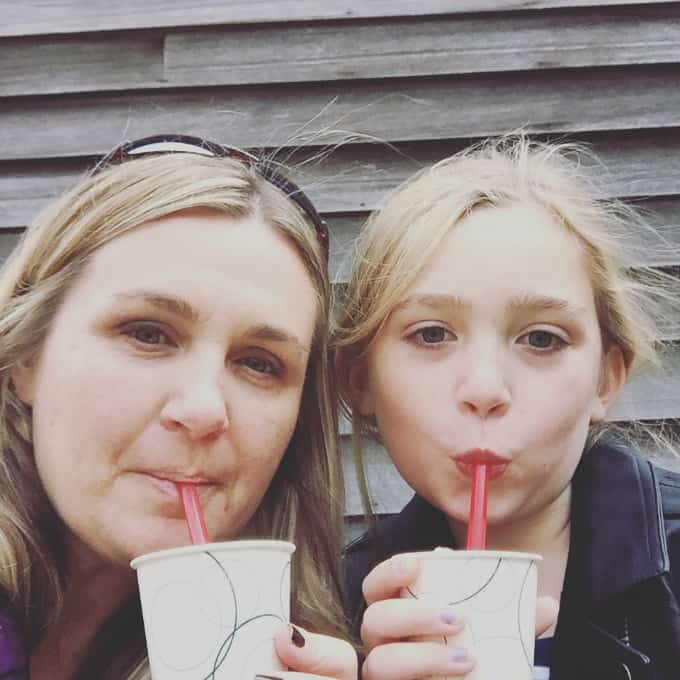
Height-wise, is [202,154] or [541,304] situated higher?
[202,154]

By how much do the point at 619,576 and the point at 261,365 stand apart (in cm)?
64

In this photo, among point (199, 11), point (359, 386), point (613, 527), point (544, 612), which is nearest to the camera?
point (544, 612)

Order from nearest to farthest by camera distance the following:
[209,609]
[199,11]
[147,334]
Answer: [209,609], [147,334], [199,11]

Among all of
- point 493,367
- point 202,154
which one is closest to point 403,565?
point 493,367

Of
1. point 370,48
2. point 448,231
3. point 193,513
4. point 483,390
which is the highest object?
point 370,48

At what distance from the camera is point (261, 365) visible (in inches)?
53.7

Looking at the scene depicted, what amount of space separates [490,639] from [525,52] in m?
1.80

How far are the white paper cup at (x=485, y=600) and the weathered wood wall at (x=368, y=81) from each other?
1406 millimetres

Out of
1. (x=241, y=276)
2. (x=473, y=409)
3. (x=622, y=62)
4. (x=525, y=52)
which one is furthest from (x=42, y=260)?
(x=622, y=62)

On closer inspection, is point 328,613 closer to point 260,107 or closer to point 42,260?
point 42,260

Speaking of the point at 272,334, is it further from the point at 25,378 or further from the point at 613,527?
the point at 613,527

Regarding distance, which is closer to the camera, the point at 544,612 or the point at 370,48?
the point at 544,612

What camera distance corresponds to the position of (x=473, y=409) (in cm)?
135

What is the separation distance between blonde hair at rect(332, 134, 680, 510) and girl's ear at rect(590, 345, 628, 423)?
0.05 ft
